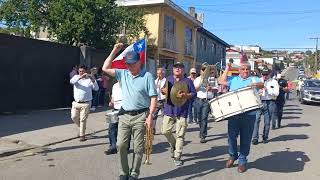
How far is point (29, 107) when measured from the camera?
51.5ft

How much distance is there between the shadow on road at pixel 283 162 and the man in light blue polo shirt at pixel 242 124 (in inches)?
21.4

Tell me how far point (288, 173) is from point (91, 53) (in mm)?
12813

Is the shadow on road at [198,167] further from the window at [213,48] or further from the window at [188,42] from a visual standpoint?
the window at [213,48]

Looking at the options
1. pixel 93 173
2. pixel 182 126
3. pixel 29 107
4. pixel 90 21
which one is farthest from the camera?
pixel 90 21

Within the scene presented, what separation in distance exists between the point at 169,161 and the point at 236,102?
172 centimetres

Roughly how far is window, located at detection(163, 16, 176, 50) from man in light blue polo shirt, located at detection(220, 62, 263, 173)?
75.0ft

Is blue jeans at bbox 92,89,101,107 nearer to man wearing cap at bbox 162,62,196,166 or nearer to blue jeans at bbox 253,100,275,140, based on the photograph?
blue jeans at bbox 253,100,275,140

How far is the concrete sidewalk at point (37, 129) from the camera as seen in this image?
9930 millimetres

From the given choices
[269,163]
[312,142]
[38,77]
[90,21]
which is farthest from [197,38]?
[269,163]

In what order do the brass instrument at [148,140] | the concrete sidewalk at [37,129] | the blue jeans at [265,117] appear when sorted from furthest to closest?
the blue jeans at [265,117], the concrete sidewalk at [37,129], the brass instrument at [148,140]

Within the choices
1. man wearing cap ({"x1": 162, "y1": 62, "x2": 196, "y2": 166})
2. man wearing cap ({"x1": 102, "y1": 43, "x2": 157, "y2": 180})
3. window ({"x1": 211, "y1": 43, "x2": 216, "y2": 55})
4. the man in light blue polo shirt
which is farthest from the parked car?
man wearing cap ({"x1": 102, "y1": 43, "x2": 157, "y2": 180})

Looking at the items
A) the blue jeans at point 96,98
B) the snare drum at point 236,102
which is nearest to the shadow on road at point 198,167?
the snare drum at point 236,102

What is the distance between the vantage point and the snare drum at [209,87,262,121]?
7.69m

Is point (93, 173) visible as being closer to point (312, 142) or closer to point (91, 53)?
point (312, 142)
